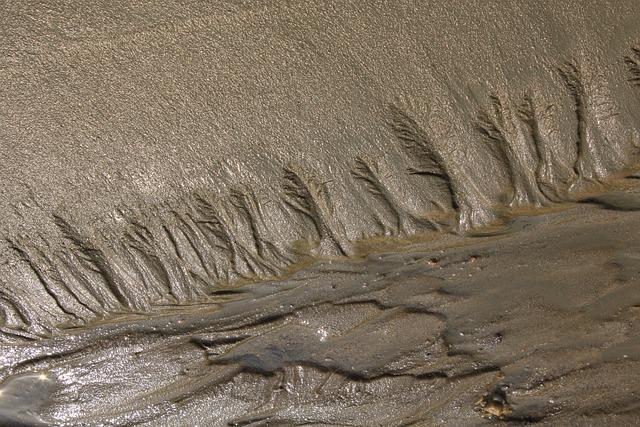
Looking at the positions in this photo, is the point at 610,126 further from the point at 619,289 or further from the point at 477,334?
the point at 477,334

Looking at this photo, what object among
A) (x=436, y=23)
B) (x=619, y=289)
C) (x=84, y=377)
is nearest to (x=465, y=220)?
(x=619, y=289)

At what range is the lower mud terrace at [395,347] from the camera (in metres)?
2.25

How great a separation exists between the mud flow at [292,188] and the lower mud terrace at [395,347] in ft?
0.04

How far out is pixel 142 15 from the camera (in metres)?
2.32

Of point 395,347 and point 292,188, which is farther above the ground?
point 292,188

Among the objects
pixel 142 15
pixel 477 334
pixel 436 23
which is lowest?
pixel 477 334

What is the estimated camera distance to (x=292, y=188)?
2.38 meters

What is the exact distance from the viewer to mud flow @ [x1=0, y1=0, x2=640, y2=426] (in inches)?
91.1

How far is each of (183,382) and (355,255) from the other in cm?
95

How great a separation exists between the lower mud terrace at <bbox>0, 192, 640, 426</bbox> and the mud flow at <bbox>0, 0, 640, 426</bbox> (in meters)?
0.01

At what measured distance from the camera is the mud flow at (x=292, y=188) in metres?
2.31

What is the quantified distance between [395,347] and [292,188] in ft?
2.73

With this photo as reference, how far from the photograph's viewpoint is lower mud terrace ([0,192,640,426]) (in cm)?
225

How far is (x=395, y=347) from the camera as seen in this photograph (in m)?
2.30
